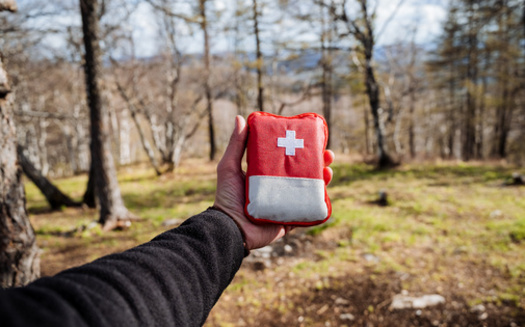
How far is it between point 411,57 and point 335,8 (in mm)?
9620

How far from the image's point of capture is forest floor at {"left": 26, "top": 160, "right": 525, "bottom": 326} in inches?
124

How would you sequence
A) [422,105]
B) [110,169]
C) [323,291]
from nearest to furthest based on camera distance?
[323,291], [110,169], [422,105]

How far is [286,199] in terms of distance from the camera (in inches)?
70.3

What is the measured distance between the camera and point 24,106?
15.7 meters

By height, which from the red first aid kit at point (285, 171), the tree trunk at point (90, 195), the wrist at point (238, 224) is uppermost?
the red first aid kit at point (285, 171)

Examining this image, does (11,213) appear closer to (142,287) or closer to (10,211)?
(10,211)

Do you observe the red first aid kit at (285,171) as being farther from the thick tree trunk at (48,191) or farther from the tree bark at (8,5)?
the thick tree trunk at (48,191)

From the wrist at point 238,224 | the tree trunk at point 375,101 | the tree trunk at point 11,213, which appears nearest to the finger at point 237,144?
the wrist at point 238,224

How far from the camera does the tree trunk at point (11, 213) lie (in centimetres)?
212

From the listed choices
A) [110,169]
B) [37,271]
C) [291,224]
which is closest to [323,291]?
[291,224]

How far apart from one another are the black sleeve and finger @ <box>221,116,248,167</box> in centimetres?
64

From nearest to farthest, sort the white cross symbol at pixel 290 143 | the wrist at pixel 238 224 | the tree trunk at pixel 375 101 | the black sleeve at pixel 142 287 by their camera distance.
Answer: the black sleeve at pixel 142 287 < the wrist at pixel 238 224 < the white cross symbol at pixel 290 143 < the tree trunk at pixel 375 101

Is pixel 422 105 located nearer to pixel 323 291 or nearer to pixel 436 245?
pixel 436 245

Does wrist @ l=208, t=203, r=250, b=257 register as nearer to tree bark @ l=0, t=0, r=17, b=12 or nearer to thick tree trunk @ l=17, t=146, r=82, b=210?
tree bark @ l=0, t=0, r=17, b=12
